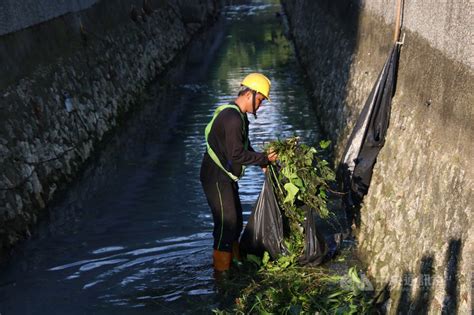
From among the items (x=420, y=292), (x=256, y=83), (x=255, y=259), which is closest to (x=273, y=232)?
(x=255, y=259)

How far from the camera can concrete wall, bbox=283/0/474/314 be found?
466 cm

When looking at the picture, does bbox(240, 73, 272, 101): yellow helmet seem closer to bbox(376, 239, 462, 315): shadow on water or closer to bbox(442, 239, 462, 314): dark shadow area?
bbox(376, 239, 462, 315): shadow on water

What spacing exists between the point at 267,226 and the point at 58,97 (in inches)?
269

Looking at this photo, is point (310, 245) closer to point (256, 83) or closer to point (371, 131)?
point (371, 131)

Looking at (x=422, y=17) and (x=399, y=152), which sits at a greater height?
(x=422, y=17)

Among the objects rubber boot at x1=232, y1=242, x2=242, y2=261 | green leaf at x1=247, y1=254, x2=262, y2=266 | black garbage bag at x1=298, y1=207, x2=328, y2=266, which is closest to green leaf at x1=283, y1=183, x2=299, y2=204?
black garbage bag at x1=298, y1=207, x2=328, y2=266

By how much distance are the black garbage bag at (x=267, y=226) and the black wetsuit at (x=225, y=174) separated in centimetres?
18

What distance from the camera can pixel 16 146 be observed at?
367 inches

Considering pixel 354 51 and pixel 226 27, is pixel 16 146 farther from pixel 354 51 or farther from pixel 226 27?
pixel 226 27

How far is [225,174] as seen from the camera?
20.9 feet

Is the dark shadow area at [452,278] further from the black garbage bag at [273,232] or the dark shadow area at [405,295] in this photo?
the black garbage bag at [273,232]

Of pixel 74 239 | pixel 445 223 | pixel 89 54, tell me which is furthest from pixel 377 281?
pixel 89 54

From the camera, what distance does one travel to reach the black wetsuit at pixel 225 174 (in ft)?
20.0

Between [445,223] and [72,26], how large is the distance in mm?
12018
